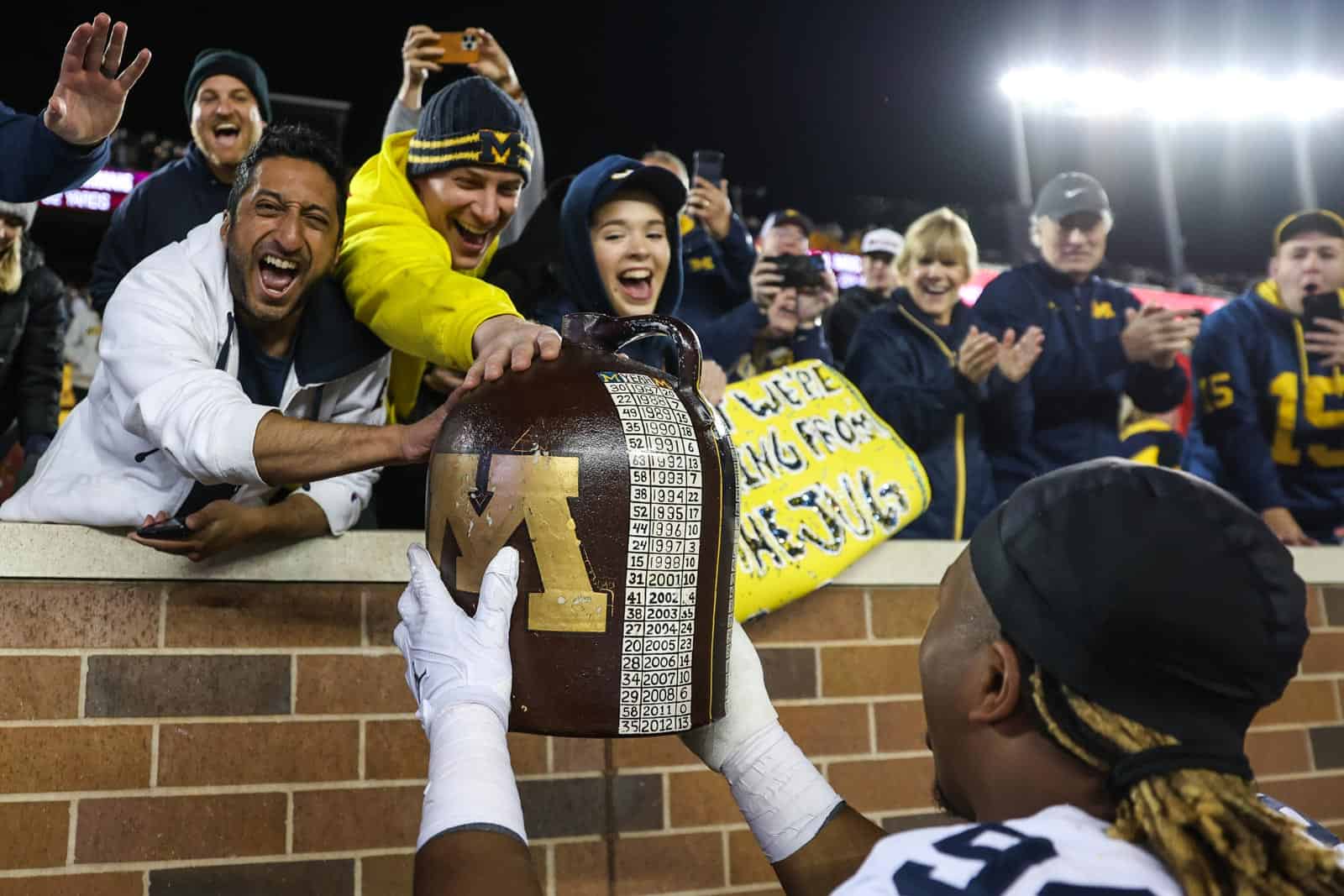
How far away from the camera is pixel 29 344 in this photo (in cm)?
270

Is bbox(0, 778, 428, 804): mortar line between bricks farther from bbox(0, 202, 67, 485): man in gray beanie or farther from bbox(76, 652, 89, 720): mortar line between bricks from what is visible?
bbox(0, 202, 67, 485): man in gray beanie

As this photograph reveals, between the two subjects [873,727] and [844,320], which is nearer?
[873,727]

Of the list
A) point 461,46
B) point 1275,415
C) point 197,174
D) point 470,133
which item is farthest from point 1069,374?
point 197,174

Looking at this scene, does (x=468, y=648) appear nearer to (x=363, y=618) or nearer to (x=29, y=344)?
(x=363, y=618)

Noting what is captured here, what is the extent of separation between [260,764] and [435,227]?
0.95 metres

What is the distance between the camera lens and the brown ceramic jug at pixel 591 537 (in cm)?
112

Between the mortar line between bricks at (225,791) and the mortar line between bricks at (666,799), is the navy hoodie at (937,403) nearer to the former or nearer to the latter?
the mortar line between bricks at (666,799)

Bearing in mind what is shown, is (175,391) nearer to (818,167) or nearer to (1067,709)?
(1067,709)

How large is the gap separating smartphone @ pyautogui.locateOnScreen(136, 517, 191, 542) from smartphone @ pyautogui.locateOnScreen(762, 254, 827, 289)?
161cm

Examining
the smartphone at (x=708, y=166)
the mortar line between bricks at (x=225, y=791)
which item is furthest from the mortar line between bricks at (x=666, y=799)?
the smartphone at (x=708, y=166)

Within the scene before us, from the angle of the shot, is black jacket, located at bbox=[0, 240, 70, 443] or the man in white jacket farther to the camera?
black jacket, located at bbox=[0, 240, 70, 443]

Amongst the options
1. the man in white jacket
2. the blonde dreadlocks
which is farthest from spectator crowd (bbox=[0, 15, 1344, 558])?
the blonde dreadlocks

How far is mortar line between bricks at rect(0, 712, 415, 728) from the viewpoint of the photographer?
1.79m

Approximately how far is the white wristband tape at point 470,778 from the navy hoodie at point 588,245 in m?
1.21
